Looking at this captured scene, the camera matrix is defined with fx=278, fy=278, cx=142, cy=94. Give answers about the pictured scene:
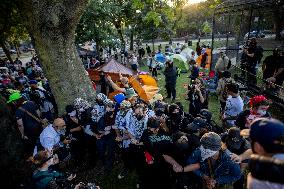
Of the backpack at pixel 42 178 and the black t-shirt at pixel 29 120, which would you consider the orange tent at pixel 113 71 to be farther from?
the backpack at pixel 42 178

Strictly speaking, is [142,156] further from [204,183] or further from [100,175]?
[204,183]

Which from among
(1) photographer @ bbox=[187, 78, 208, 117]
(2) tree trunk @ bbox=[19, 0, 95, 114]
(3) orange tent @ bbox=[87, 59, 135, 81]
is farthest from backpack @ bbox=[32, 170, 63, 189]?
(3) orange tent @ bbox=[87, 59, 135, 81]

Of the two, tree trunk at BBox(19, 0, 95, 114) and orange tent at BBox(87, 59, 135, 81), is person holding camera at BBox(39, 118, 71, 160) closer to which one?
tree trunk at BBox(19, 0, 95, 114)

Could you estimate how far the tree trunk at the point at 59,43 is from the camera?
6973 mm

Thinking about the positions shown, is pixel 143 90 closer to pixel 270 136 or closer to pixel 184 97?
pixel 184 97

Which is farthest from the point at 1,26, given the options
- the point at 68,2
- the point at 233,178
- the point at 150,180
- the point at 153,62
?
the point at 233,178

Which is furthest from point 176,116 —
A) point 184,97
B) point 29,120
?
point 184,97

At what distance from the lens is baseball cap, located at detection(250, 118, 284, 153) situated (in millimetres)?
2410

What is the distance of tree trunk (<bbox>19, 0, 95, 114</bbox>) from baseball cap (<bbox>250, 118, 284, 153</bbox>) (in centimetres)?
594

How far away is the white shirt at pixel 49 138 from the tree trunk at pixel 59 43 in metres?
2.37

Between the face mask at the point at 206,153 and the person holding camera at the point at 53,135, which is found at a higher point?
the face mask at the point at 206,153

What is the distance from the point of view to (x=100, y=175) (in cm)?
684

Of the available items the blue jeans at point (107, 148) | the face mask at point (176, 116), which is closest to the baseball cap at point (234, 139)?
the face mask at point (176, 116)

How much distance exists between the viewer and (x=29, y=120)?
6.98 metres
